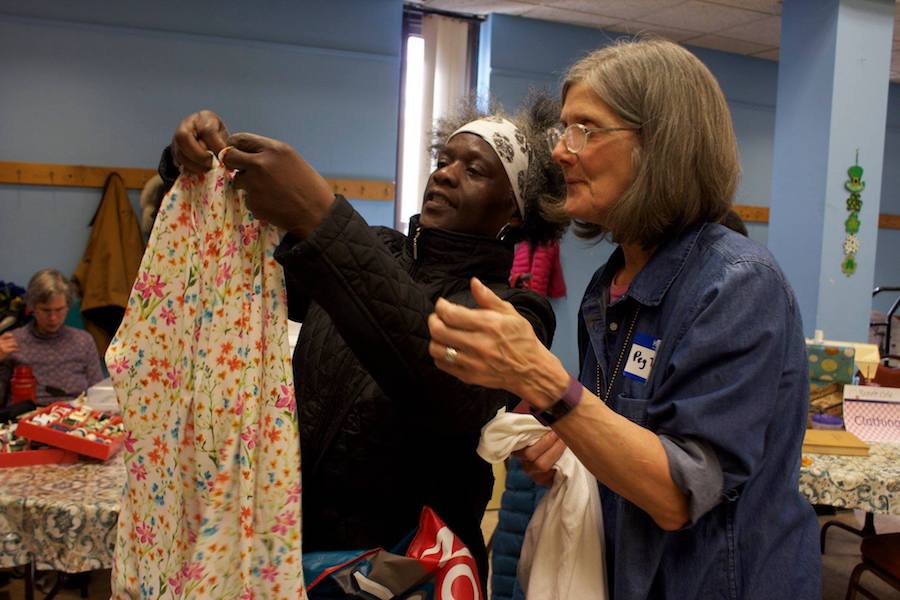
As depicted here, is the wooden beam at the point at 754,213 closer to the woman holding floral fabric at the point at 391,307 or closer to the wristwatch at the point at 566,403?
the woman holding floral fabric at the point at 391,307

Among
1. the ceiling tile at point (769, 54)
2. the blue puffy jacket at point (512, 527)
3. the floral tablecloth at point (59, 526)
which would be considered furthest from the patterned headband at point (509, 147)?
the ceiling tile at point (769, 54)

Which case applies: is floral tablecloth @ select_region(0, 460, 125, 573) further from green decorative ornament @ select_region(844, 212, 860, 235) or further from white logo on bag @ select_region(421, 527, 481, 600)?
green decorative ornament @ select_region(844, 212, 860, 235)

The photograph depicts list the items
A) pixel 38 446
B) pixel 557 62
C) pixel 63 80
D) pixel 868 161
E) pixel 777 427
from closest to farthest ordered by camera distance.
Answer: pixel 777 427 < pixel 38 446 < pixel 868 161 < pixel 63 80 < pixel 557 62

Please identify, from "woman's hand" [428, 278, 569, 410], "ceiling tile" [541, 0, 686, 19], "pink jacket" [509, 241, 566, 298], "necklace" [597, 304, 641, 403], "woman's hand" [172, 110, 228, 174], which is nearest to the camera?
"woman's hand" [428, 278, 569, 410]

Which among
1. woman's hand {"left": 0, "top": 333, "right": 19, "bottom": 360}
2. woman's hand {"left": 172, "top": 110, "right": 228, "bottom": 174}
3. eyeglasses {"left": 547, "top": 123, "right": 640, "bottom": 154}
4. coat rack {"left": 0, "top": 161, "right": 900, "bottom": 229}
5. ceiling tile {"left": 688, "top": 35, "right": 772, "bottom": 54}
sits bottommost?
woman's hand {"left": 0, "top": 333, "right": 19, "bottom": 360}

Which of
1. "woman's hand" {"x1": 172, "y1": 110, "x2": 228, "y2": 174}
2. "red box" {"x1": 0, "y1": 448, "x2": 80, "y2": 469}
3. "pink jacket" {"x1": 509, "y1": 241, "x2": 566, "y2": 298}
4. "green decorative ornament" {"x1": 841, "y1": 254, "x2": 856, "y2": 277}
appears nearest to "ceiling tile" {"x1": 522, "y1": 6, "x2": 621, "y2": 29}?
"pink jacket" {"x1": 509, "y1": 241, "x2": 566, "y2": 298}

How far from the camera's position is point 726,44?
6.79 meters

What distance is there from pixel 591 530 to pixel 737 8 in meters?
5.58

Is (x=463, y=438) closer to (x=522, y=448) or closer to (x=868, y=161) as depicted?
(x=522, y=448)

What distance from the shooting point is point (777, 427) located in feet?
3.54

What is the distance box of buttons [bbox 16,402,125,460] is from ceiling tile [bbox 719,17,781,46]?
5762mm

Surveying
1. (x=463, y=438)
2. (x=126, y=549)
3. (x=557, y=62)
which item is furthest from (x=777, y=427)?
(x=557, y=62)

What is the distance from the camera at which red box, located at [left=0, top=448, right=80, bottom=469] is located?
2.38 meters

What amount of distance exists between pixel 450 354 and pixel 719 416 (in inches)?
15.0
